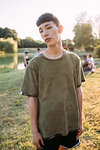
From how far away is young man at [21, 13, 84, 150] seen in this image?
1264 mm

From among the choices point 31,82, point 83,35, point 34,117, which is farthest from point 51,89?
point 83,35

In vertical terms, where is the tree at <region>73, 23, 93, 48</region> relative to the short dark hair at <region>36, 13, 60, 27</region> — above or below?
above

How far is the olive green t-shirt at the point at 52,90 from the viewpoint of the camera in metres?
1.26

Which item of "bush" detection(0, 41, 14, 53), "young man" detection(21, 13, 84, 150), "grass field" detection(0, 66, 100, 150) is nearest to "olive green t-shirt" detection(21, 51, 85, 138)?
"young man" detection(21, 13, 84, 150)

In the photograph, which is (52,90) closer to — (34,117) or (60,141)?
(34,117)

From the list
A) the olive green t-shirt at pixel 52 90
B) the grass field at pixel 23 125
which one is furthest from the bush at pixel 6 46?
the olive green t-shirt at pixel 52 90

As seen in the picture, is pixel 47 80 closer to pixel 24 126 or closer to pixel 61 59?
pixel 61 59

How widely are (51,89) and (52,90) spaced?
0.04ft

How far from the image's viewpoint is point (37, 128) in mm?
1359

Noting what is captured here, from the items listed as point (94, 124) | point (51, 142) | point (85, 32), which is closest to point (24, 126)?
point (94, 124)

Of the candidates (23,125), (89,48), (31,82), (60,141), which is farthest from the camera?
(89,48)

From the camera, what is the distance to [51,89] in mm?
1279

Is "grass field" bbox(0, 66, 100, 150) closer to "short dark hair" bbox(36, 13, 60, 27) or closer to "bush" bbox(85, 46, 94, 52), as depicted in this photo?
"short dark hair" bbox(36, 13, 60, 27)

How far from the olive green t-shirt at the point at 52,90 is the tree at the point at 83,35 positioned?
130 feet
